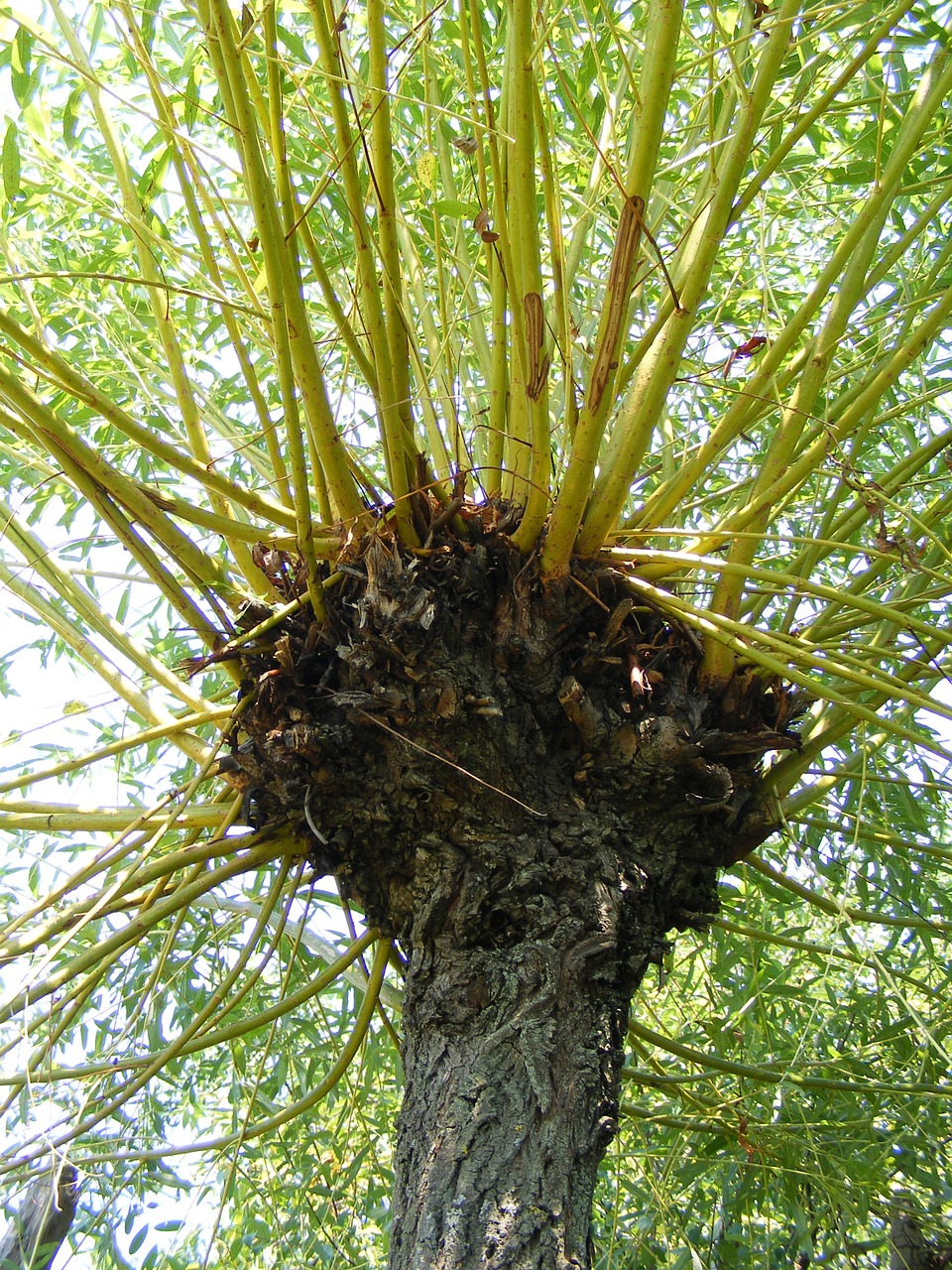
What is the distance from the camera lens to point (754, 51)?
43.6 inches

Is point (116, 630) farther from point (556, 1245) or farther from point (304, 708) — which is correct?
point (556, 1245)

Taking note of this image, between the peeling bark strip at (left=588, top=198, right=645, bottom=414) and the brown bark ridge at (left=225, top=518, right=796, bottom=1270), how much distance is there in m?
0.26

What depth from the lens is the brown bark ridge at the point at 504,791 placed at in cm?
107

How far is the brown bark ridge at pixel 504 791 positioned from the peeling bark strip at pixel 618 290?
265 mm

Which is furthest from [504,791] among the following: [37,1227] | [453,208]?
[37,1227]

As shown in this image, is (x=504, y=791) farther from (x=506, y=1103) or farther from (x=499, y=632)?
(x=506, y=1103)

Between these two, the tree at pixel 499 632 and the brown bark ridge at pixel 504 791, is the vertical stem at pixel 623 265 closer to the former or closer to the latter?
the tree at pixel 499 632

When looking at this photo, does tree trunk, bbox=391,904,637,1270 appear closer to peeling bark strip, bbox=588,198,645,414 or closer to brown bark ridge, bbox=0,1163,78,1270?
peeling bark strip, bbox=588,198,645,414

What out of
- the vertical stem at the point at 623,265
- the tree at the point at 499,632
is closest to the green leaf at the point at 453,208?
the tree at the point at 499,632

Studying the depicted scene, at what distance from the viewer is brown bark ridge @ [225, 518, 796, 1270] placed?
1068 millimetres

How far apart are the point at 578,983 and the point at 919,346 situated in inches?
30.9

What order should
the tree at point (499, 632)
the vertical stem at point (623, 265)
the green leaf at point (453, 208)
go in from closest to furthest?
the vertical stem at point (623, 265), the tree at point (499, 632), the green leaf at point (453, 208)

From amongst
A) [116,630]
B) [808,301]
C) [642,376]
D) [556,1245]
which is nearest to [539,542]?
[642,376]

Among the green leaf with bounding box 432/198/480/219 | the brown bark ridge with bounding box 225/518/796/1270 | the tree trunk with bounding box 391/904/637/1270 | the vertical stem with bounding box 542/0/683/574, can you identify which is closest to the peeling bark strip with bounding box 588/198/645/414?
the vertical stem with bounding box 542/0/683/574
